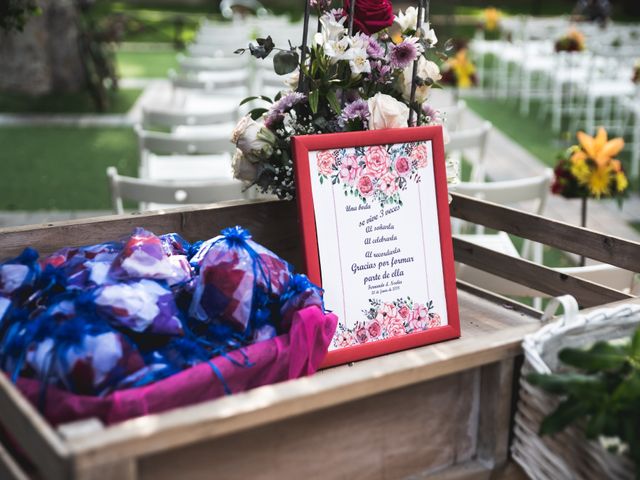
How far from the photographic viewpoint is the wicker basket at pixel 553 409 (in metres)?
1.30

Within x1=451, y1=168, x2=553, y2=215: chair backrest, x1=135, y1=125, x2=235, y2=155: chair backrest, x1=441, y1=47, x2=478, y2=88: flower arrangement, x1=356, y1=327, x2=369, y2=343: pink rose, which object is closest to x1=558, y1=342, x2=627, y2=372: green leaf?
x1=356, y1=327, x2=369, y2=343: pink rose

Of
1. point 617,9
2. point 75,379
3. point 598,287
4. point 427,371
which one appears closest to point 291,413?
point 427,371

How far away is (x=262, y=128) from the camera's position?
6.34 feet

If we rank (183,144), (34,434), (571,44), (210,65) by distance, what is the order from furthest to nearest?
(210,65), (571,44), (183,144), (34,434)

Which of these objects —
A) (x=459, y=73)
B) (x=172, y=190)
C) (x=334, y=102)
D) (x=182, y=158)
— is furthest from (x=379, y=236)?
(x=459, y=73)

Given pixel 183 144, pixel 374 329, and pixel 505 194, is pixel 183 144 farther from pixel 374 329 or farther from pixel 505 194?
pixel 374 329

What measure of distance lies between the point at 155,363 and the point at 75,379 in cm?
15

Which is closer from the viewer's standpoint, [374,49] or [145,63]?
[374,49]

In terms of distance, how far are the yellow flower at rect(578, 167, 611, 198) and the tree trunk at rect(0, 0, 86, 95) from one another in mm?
7566

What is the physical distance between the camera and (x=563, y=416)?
127cm

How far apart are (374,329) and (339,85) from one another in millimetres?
590

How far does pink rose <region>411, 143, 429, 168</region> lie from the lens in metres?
1.91

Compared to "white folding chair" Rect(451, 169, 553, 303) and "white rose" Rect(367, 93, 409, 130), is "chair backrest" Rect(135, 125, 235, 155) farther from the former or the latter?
"white rose" Rect(367, 93, 409, 130)

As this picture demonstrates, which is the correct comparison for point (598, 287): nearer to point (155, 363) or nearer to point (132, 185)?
point (155, 363)
